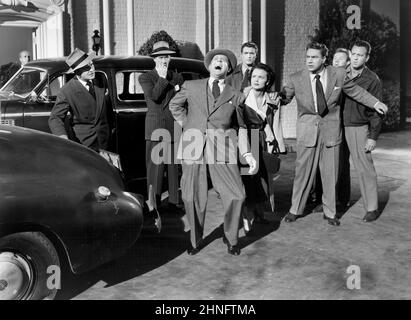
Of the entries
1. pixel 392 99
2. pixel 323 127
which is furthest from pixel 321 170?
pixel 392 99

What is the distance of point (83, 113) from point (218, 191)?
1.58 m

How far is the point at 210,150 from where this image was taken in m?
5.11

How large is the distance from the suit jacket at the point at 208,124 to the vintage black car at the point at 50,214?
1.04m

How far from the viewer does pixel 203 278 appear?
15.3 ft

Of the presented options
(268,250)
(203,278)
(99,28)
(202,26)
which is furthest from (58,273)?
(202,26)

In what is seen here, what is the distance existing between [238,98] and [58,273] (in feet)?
7.22

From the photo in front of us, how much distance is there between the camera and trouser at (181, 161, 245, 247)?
5099 mm

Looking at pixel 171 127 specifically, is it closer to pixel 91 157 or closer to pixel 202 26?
pixel 91 157

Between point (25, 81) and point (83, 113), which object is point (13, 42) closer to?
point (25, 81)

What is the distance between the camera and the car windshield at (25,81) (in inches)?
291

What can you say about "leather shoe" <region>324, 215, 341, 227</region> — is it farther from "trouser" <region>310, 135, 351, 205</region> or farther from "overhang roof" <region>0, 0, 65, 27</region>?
"overhang roof" <region>0, 0, 65, 27</region>

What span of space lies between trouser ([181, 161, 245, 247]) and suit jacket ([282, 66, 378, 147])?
1.37 metres

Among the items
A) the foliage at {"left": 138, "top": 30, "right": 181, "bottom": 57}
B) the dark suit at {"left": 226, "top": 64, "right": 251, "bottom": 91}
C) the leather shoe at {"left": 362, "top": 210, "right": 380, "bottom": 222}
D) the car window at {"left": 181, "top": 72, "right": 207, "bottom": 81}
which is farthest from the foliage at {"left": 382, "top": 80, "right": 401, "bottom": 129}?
the dark suit at {"left": 226, "top": 64, "right": 251, "bottom": 91}

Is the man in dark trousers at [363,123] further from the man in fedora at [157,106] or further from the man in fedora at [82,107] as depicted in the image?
the man in fedora at [82,107]
